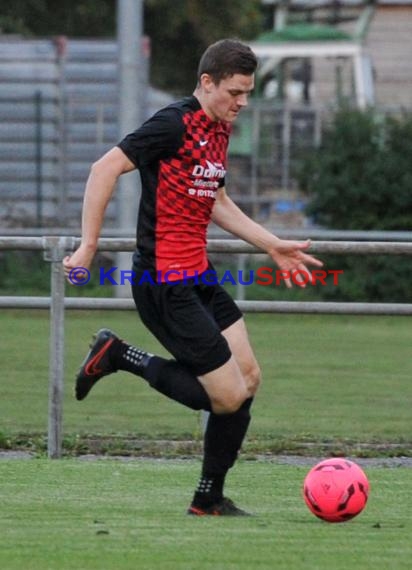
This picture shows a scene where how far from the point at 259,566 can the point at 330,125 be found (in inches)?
815

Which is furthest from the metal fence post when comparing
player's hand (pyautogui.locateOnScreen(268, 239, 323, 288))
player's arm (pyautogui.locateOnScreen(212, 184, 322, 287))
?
player's hand (pyautogui.locateOnScreen(268, 239, 323, 288))

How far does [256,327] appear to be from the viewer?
567 inches

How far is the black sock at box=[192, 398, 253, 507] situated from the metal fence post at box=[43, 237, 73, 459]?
8.35ft

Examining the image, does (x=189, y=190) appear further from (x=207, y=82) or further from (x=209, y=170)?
(x=207, y=82)

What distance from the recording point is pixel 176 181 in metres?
6.87

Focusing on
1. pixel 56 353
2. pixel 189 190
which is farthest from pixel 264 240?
pixel 56 353

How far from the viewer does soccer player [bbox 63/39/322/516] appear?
6805 mm

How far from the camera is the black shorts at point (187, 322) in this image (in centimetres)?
687

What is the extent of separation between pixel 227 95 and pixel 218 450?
154 cm

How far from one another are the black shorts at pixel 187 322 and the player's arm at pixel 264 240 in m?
0.32

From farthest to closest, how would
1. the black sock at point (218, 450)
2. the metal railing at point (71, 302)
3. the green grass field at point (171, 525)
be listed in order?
the metal railing at point (71, 302) → the black sock at point (218, 450) → the green grass field at point (171, 525)

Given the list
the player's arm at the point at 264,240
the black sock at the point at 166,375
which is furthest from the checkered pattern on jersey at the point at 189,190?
the black sock at the point at 166,375

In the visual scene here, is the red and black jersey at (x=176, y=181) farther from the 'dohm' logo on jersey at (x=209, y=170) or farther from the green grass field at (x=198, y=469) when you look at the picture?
the green grass field at (x=198, y=469)

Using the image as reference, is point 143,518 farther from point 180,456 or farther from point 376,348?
point 376,348
